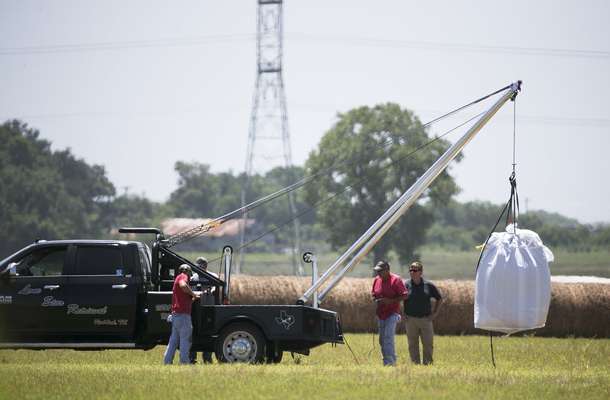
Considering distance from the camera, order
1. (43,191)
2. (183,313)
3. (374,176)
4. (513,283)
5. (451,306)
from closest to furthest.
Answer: (183,313), (513,283), (451,306), (374,176), (43,191)

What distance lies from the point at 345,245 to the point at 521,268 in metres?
74.3

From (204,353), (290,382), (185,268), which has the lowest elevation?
(290,382)

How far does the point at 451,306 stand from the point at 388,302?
1609 cm

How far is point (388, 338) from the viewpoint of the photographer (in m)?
20.3

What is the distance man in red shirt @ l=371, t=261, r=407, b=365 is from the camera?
20.2 meters

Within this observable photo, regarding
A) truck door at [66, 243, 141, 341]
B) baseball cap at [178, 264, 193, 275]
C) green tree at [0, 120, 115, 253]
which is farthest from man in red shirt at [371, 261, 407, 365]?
green tree at [0, 120, 115, 253]

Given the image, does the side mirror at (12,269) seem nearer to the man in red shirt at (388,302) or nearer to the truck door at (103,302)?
the truck door at (103,302)

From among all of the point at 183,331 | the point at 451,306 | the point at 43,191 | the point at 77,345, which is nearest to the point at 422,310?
the point at 183,331

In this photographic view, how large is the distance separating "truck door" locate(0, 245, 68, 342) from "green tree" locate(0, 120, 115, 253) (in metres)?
90.9

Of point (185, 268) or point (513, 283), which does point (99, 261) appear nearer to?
point (185, 268)

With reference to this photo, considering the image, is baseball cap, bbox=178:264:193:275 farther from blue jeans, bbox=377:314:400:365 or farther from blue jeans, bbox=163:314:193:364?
blue jeans, bbox=377:314:400:365

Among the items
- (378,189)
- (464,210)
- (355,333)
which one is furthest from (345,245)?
(464,210)

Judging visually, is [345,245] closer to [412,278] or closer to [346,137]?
[346,137]

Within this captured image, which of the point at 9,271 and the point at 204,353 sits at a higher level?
the point at 9,271
